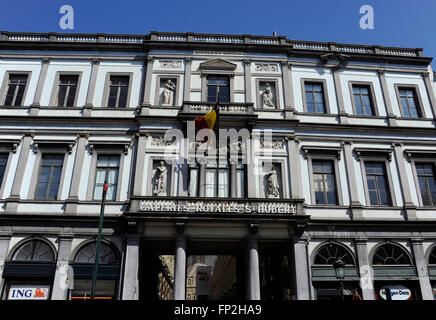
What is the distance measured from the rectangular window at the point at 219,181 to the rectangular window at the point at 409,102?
12.4 meters

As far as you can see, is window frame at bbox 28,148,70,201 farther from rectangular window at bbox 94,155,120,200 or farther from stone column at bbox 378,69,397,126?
stone column at bbox 378,69,397,126

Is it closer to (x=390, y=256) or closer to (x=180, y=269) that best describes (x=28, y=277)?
(x=180, y=269)

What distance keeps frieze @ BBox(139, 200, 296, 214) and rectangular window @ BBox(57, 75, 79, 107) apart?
346 inches

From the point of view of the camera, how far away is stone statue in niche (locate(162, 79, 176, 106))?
21.2 m

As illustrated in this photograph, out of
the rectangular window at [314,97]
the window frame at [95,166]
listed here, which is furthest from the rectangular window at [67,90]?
the rectangular window at [314,97]

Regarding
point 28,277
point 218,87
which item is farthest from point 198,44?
point 28,277

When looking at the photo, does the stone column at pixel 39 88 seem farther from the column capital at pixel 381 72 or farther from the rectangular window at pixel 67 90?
the column capital at pixel 381 72

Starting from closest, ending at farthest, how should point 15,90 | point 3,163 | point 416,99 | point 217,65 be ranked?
point 3,163 < point 15,90 < point 217,65 < point 416,99

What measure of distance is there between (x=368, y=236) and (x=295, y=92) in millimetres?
9679

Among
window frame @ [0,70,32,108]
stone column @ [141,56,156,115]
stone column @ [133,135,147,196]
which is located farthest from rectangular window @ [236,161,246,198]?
window frame @ [0,70,32,108]

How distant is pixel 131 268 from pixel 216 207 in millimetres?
5007

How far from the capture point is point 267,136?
20.3 meters

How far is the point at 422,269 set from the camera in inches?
696

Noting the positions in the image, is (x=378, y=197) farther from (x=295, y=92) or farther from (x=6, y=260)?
(x=6, y=260)
